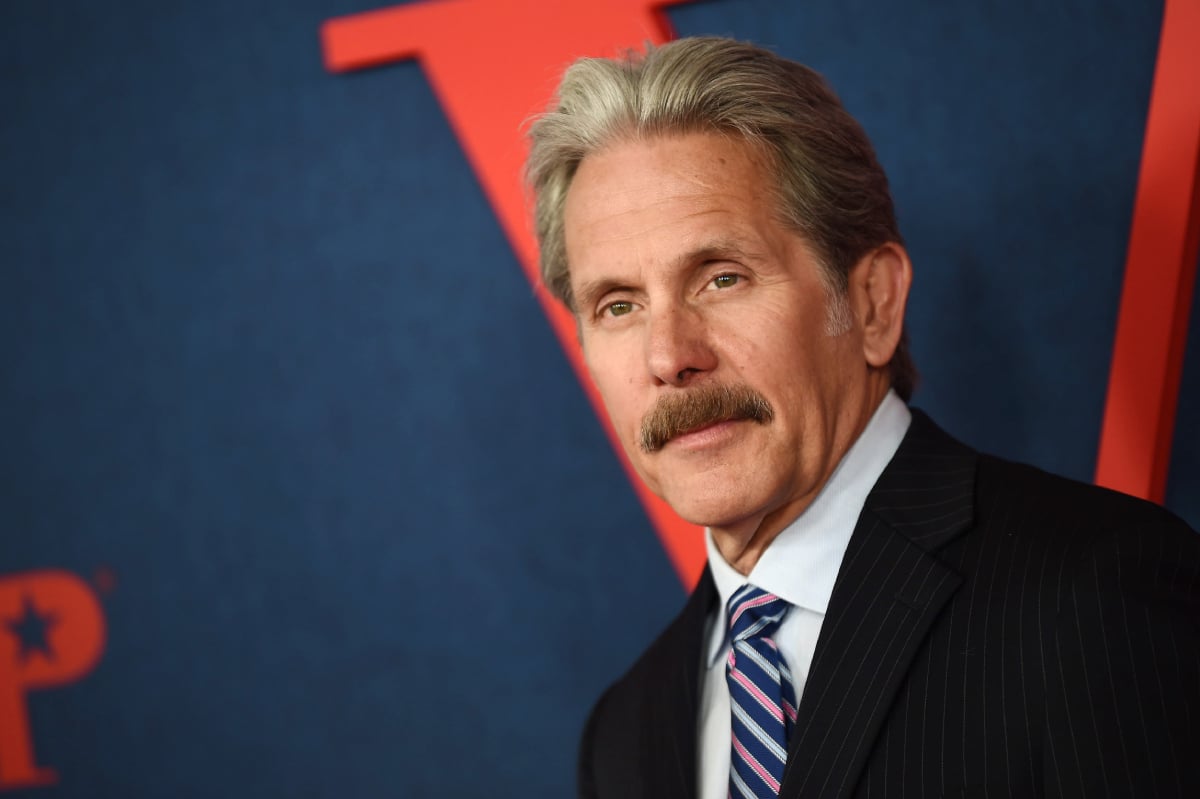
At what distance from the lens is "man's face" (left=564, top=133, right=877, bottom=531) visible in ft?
4.31

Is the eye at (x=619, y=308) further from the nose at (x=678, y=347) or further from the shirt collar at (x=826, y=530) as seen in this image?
the shirt collar at (x=826, y=530)

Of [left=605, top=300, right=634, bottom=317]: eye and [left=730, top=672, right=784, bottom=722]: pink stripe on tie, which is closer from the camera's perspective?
[left=730, top=672, right=784, bottom=722]: pink stripe on tie

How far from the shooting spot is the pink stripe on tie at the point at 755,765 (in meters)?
1.25

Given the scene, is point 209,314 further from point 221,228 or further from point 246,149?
point 246,149

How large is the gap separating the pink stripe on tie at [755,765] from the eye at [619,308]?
20.5 inches

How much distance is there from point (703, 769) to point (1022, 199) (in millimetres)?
904

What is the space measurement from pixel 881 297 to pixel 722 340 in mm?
245

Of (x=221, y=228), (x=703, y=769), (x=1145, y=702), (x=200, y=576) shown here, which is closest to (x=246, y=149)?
(x=221, y=228)

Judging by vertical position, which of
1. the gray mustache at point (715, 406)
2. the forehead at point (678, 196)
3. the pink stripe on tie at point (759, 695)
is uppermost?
the forehead at point (678, 196)

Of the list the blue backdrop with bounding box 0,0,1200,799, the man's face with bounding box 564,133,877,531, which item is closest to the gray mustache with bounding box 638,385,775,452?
the man's face with bounding box 564,133,877,531

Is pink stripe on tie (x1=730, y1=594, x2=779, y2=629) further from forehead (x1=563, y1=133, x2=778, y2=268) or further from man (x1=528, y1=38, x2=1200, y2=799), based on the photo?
forehead (x1=563, y1=133, x2=778, y2=268)

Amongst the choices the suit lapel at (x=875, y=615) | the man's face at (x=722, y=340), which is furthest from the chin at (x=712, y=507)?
the suit lapel at (x=875, y=615)

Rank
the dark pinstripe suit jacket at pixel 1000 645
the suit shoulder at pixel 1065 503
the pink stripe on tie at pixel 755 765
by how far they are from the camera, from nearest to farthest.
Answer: the dark pinstripe suit jacket at pixel 1000 645
the suit shoulder at pixel 1065 503
the pink stripe on tie at pixel 755 765

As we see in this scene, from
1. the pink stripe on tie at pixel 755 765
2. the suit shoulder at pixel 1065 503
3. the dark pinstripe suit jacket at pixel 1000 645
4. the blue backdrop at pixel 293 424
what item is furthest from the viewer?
the blue backdrop at pixel 293 424
